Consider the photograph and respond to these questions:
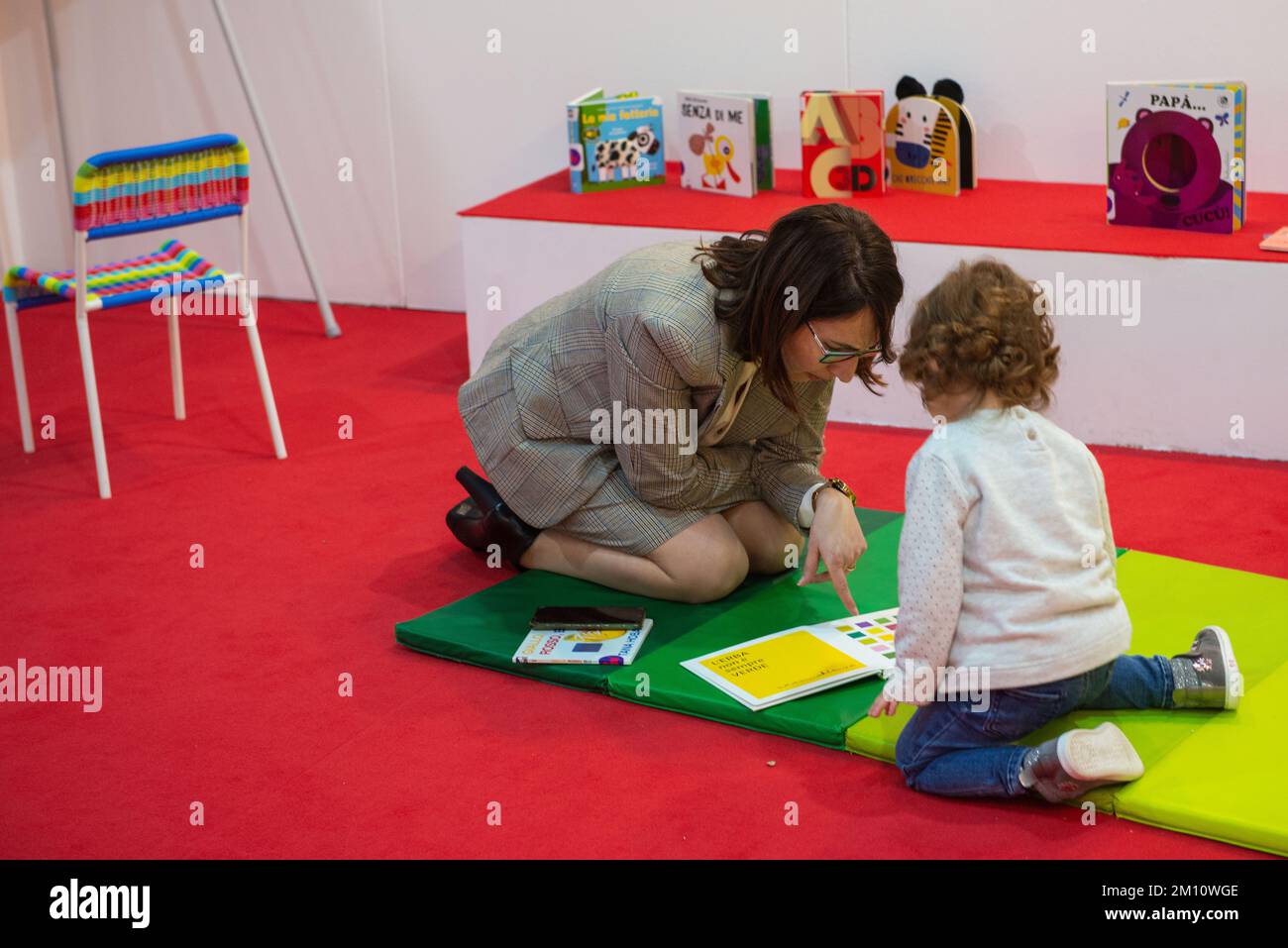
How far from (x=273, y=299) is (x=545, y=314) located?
8.36 feet

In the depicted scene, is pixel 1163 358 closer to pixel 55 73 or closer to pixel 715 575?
pixel 715 575

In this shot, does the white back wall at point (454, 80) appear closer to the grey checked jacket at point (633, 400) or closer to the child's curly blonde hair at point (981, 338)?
the grey checked jacket at point (633, 400)

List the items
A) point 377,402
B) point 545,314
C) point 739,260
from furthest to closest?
1. point 377,402
2. point 545,314
3. point 739,260

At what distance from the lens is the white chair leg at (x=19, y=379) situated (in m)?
3.49

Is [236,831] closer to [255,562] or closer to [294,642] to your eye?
[294,642]

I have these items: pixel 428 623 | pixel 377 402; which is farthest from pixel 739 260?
pixel 377 402

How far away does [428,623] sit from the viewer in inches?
102

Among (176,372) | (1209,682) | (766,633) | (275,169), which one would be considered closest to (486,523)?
(766,633)

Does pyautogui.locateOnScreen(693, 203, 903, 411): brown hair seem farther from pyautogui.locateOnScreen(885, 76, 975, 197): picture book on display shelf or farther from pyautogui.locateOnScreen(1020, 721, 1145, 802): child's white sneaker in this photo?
pyautogui.locateOnScreen(885, 76, 975, 197): picture book on display shelf

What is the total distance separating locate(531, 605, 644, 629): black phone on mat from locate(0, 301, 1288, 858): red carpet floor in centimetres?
15

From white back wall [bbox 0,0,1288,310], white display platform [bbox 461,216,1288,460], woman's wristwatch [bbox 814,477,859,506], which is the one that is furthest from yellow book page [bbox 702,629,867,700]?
white back wall [bbox 0,0,1288,310]

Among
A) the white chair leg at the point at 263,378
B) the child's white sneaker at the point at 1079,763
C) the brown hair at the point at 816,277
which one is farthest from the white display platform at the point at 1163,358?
the child's white sneaker at the point at 1079,763

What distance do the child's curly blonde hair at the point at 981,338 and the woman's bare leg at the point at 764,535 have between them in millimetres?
800

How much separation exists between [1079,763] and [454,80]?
3.29 m
